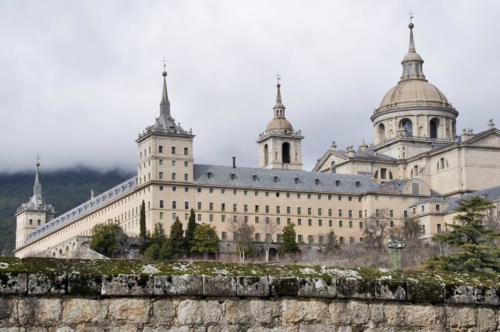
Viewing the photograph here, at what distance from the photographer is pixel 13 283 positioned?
8.51m

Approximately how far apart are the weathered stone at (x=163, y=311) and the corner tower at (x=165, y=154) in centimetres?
12559

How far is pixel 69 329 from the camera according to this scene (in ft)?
28.7

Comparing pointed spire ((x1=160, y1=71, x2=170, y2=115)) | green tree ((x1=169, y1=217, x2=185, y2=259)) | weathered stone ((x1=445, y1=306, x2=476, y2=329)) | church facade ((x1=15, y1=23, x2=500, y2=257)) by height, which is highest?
pointed spire ((x1=160, y1=71, x2=170, y2=115))

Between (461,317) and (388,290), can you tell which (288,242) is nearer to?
(461,317)

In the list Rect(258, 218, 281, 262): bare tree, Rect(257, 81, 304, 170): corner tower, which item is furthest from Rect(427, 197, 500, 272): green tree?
Rect(257, 81, 304, 170): corner tower

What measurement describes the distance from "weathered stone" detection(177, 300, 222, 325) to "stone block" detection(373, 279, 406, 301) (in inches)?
53.9

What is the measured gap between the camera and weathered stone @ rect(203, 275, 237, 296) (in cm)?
912

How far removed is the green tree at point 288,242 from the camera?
128775 millimetres

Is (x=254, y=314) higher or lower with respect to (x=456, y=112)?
lower

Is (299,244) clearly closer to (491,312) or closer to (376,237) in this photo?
(376,237)

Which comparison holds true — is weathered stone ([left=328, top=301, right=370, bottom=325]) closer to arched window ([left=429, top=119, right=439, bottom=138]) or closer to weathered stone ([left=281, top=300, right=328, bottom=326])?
weathered stone ([left=281, top=300, right=328, bottom=326])

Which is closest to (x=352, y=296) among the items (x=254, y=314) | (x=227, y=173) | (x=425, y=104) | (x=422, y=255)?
(x=254, y=314)

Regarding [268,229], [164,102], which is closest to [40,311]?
[268,229]

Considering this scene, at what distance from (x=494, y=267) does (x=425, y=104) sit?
94858 mm
